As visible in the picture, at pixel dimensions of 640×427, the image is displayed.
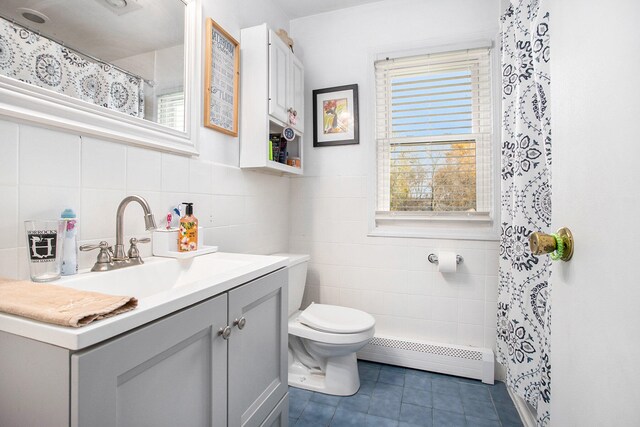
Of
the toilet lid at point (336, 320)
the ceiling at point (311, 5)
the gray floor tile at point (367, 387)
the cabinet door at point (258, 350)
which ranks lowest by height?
the gray floor tile at point (367, 387)

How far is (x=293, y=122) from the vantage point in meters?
1.93

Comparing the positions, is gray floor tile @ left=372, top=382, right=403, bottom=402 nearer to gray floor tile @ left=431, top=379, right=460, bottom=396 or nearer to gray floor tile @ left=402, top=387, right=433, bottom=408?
gray floor tile @ left=402, top=387, right=433, bottom=408

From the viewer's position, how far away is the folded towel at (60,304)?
492mm

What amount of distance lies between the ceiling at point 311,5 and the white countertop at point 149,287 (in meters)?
1.86

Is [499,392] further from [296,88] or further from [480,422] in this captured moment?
[296,88]

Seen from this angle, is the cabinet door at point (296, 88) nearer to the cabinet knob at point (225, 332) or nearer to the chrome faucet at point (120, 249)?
the chrome faucet at point (120, 249)

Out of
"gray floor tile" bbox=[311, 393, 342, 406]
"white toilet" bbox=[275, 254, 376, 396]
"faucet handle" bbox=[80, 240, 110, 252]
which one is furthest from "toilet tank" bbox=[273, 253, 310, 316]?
"faucet handle" bbox=[80, 240, 110, 252]

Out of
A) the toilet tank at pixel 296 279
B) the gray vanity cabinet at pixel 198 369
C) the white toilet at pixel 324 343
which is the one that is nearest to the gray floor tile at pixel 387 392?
the white toilet at pixel 324 343

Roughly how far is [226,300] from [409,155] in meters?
1.65

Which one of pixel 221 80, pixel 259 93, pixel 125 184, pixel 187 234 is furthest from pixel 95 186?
pixel 259 93

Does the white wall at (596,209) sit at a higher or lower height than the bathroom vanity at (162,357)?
higher

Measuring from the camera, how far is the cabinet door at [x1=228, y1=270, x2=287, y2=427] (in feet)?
2.77

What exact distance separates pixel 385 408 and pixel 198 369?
48.6 inches

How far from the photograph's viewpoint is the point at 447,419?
1495 millimetres
